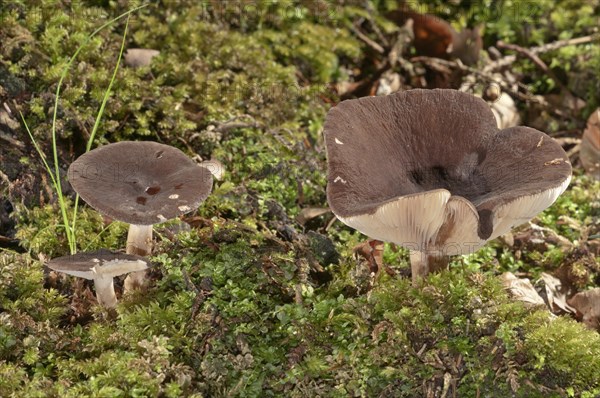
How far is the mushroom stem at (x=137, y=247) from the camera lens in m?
3.08

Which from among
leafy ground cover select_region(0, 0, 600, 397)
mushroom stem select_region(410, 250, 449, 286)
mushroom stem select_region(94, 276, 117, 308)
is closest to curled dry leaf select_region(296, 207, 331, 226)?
leafy ground cover select_region(0, 0, 600, 397)

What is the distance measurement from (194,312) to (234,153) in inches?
55.9

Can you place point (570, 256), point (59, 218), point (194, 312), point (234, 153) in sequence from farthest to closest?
point (234, 153) < point (570, 256) < point (59, 218) < point (194, 312)

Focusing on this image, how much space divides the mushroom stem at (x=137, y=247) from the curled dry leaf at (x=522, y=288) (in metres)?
1.81

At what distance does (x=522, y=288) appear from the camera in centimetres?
349

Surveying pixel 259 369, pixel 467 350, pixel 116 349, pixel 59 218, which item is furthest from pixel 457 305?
pixel 59 218

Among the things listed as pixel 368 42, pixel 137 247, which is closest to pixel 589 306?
pixel 137 247

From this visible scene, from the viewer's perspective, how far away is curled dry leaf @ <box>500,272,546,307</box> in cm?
336

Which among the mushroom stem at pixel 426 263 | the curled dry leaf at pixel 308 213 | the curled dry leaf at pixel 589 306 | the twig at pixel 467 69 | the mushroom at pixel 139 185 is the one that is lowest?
the curled dry leaf at pixel 589 306

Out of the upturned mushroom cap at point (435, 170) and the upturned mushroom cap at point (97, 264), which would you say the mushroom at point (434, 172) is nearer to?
the upturned mushroom cap at point (435, 170)

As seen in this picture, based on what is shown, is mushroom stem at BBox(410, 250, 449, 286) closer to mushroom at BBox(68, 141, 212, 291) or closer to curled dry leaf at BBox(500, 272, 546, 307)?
curled dry leaf at BBox(500, 272, 546, 307)

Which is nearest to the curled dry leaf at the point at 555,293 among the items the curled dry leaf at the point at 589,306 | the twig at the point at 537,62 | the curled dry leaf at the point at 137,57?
the curled dry leaf at the point at 589,306

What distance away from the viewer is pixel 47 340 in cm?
281

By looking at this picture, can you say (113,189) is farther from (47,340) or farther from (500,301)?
(500,301)
